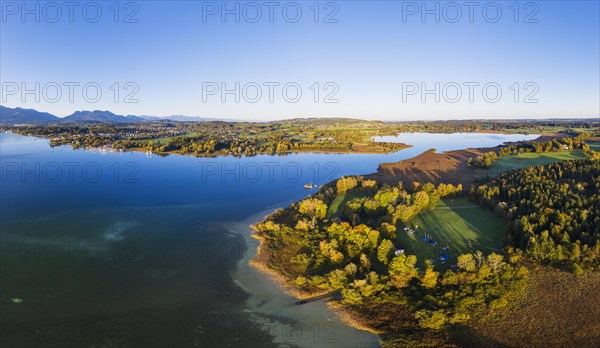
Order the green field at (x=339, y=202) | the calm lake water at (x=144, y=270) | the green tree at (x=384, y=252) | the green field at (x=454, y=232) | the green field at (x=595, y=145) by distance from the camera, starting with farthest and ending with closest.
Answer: the green field at (x=595, y=145) → the green field at (x=339, y=202) → the green field at (x=454, y=232) → the green tree at (x=384, y=252) → the calm lake water at (x=144, y=270)

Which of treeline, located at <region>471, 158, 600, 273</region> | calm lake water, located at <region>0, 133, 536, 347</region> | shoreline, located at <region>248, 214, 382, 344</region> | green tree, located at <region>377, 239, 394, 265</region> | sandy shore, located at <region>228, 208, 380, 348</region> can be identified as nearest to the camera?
sandy shore, located at <region>228, 208, 380, 348</region>

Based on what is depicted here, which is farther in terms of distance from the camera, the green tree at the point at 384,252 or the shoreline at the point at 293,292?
the green tree at the point at 384,252

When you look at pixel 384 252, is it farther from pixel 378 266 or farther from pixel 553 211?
pixel 553 211

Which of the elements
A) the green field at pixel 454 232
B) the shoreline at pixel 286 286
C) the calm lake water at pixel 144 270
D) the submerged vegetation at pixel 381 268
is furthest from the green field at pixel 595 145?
the shoreline at pixel 286 286

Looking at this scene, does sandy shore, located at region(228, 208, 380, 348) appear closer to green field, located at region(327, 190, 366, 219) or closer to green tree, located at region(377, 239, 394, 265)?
green tree, located at region(377, 239, 394, 265)

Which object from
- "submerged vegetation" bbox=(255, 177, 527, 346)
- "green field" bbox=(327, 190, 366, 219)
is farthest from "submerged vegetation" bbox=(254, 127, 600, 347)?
"green field" bbox=(327, 190, 366, 219)

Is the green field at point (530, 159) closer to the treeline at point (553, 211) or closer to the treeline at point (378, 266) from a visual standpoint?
the treeline at point (553, 211)

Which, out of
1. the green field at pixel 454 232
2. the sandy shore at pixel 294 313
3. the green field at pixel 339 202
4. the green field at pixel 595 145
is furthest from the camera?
the green field at pixel 595 145

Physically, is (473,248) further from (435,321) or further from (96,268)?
(96,268)
